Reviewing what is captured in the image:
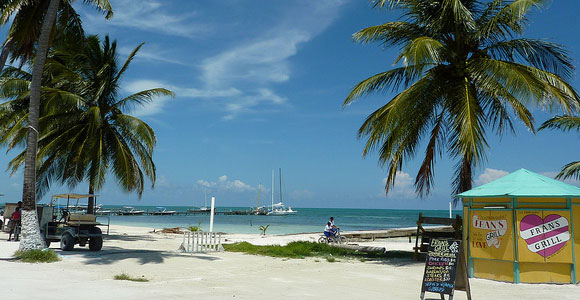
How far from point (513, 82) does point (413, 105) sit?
10.5ft

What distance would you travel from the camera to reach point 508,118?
15953mm

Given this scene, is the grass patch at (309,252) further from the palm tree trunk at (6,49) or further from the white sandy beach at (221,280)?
the palm tree trunk at (6,49)

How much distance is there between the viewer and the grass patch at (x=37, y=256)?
12.9 metres

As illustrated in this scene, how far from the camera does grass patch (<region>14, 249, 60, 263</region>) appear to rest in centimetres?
1290

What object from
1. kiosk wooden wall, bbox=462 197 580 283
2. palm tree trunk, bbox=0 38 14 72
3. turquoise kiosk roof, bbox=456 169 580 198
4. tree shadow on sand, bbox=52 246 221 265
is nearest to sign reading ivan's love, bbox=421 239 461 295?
turquoise kiosk roof, bbox=456 169 580 198

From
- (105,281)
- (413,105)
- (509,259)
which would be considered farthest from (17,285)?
(413,105)

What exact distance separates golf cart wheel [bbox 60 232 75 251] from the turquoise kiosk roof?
1262 centimetres

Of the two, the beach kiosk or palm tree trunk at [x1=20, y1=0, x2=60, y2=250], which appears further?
palm tree trunk at [x1=20, y1=0, x2=60, y2=250]

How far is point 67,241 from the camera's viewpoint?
1593cm

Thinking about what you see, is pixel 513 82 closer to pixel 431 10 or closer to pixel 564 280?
pixel 431 10

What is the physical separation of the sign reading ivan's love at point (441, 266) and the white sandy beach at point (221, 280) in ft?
2.76

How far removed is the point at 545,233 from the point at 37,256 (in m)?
13.3

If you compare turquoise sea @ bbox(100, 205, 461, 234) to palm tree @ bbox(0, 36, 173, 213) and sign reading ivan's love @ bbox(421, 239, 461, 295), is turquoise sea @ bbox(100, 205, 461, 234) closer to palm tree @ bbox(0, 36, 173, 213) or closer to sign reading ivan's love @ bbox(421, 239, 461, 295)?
palm tree @ bbox(0, 36, 173, 213)

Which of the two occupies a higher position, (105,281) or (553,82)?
(553,82)
